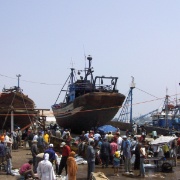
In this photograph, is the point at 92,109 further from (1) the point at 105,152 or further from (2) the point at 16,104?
(1) the point at 105,152

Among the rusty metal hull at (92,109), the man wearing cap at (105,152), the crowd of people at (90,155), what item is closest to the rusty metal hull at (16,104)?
the rusty metal hull at (92,109)

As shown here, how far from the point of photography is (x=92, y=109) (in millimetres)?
32406

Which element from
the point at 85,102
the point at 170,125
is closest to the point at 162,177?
the point at 85,102

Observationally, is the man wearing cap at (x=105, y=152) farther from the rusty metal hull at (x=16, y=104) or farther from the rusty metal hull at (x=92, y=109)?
the rusty metal hull at (x=92, y=109)

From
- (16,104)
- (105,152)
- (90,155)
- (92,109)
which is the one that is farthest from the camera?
(92,109)

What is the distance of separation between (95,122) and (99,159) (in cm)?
1685

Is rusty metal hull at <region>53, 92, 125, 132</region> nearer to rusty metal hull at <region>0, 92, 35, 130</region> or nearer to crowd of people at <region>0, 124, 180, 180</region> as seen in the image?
rusty metal hull at <region>0, 92, 35, 130</region>

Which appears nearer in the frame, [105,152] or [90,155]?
[90,155]

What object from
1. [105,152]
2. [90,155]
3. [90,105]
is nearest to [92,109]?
[90,105]

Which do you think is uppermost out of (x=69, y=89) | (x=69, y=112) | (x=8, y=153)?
(x=69, y=89)

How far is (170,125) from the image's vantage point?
3800cm

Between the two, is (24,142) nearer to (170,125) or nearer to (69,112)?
(69,112)

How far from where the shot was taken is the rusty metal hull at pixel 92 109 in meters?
31.8

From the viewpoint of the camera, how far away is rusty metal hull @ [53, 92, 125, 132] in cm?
3180
